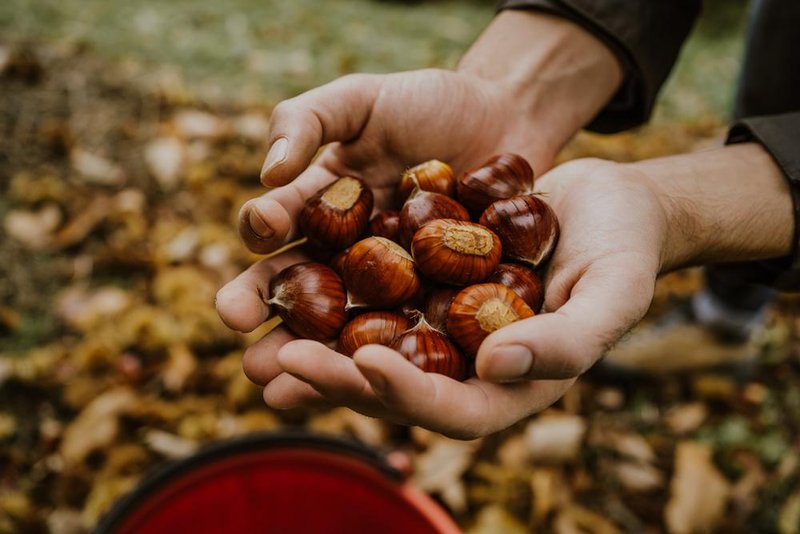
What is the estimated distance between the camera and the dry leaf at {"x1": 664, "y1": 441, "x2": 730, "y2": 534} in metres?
2.10

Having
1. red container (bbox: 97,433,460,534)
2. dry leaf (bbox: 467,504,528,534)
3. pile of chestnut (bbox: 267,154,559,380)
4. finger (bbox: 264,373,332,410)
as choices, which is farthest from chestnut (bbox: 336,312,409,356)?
dry leaf (bbox: 467,504,528,534)

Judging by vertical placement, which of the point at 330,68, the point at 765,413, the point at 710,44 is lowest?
the point at 765,413

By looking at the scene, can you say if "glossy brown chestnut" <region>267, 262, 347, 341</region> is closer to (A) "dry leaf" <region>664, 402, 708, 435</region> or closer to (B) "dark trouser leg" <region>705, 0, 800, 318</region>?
(B) "dark trouser leg" <region>705, 0, 800, 318</region>

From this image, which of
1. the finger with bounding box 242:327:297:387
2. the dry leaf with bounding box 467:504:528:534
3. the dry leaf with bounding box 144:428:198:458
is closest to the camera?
the finger with bounding box 242:327:297:387

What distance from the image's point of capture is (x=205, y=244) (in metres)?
2.63

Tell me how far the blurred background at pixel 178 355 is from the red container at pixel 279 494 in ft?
0.58

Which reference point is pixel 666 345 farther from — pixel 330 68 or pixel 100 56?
pixel 100 56

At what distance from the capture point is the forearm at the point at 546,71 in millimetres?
2086

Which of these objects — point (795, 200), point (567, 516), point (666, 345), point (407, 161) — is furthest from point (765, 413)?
point (407, 161)

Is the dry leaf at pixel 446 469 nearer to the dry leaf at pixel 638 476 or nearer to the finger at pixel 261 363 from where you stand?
the dry leaf at pixel 638 476

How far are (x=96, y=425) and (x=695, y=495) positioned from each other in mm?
2045

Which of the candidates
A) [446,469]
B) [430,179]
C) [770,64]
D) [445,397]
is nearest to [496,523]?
[446,469]

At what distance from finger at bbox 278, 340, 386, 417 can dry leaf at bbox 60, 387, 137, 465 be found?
1178 millimetres

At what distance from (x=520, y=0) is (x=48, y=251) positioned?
82.2 inches
